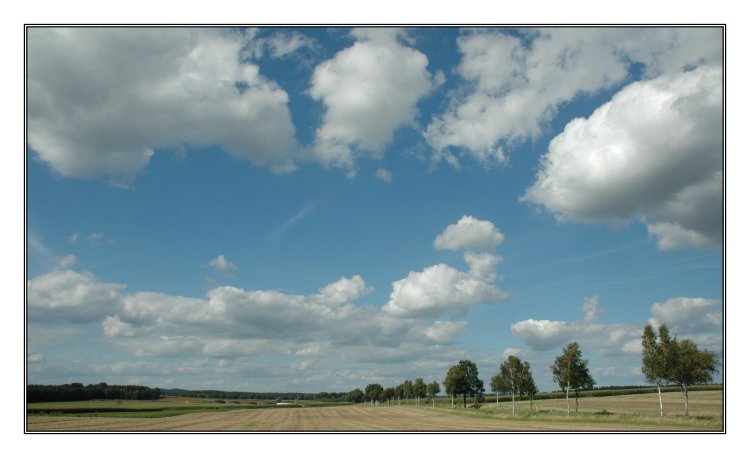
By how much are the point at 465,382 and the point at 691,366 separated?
259ft

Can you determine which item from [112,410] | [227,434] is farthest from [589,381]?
[112,410]

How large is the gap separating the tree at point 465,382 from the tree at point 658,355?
73.0 m

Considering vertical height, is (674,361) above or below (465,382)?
above

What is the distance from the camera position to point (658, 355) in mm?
63094

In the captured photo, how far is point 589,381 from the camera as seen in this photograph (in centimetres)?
8300

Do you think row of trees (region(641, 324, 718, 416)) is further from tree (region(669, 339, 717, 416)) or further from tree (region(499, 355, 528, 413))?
tree (region(499, 355, 528, 413))

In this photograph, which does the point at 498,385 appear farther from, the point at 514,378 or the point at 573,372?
the point at 573,372

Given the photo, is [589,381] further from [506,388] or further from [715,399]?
[506,388]

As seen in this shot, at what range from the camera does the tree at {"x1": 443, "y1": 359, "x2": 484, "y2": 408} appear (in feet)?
441

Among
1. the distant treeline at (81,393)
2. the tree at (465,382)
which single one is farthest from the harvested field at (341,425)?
the tree at (465,382)

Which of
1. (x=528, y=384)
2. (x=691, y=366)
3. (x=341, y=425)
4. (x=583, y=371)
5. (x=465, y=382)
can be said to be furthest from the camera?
(x=465, y=382)

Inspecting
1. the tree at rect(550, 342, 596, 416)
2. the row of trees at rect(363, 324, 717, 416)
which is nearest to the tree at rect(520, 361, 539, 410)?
the row of trees at rect(363, 324, 717, 416)

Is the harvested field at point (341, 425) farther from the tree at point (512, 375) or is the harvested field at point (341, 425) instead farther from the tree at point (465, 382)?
the tree at point (465, 382)

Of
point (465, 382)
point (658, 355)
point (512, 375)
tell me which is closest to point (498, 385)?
point (512, 375)
